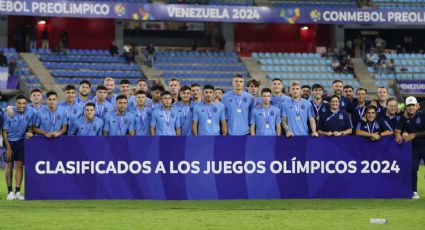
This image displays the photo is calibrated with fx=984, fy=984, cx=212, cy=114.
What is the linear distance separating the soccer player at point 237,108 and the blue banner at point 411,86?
2574 centimetres

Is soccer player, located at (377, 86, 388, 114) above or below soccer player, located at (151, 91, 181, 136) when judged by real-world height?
above

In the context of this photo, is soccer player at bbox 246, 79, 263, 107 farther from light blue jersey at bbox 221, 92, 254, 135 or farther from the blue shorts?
the blue shorts

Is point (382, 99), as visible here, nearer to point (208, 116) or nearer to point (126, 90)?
point (208, 116)

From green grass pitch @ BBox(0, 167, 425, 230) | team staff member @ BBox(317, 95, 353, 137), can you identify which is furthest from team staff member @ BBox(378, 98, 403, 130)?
green grass pitch @ BBox(0, 167, 425, 230)

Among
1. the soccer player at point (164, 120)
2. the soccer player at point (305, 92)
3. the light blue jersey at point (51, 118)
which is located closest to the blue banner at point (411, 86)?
the soccer player at point (305, 92)

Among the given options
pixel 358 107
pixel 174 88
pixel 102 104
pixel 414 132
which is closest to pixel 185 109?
pixel 174 88

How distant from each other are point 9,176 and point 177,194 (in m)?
2.83

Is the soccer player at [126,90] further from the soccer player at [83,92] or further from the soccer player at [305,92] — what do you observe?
the soccer player at [305,92]

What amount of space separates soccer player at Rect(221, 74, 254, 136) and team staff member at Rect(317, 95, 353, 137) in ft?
4.11

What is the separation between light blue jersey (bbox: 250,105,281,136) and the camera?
16.2 meters

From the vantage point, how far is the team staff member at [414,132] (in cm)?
1630

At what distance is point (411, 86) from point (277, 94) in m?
Answer: 25.5

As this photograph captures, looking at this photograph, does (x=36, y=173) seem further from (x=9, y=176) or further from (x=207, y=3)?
(x=207, y=3)

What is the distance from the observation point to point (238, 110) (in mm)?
16250
